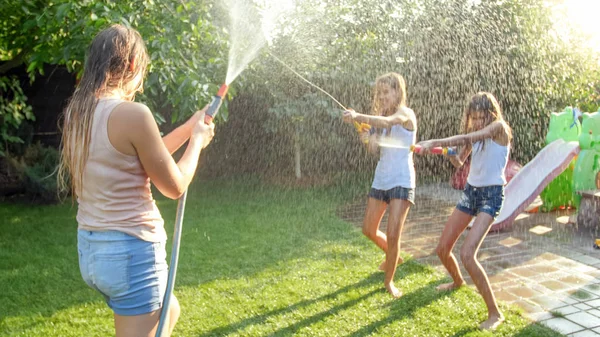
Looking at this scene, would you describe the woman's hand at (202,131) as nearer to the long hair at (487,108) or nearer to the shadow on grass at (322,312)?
the shadow on grass at (322,312)

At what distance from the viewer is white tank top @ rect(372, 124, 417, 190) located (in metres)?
4.18

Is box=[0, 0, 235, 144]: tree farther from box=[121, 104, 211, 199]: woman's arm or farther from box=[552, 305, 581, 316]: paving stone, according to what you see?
box=[552, 305, 581, 316]: paving stone

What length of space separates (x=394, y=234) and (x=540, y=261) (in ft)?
Result: 5.90

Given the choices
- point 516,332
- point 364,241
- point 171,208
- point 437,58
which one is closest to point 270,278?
point 364,241

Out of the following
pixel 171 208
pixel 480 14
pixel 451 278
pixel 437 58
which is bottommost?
pixel 171 208

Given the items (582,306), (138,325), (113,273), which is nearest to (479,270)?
(582,306)

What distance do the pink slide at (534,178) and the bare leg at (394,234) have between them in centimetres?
238

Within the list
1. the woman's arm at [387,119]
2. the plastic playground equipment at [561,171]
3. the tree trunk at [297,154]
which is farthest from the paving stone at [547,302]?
the tree trunk at [297,154]

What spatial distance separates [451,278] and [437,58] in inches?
235

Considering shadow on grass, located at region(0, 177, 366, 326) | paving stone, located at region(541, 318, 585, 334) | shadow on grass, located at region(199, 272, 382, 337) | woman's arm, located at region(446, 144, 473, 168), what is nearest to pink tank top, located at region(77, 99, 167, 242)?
shadow on grass, located at region(199, 272, 382, 337)

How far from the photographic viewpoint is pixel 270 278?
469 centimetres

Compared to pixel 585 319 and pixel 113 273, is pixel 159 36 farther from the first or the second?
pixel 585 319

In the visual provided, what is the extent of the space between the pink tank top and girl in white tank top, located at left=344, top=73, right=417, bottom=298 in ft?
7.59

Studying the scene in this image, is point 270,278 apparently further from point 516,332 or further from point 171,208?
point 171,208
